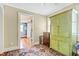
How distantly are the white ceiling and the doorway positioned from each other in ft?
0.50

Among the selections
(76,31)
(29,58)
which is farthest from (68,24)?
(29,58)

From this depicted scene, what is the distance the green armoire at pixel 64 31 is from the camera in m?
1.69

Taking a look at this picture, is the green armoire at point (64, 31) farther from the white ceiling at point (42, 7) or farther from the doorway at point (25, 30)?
the doorway at point (25, 30)

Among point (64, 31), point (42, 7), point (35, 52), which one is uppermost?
Answer: point (42, 7)

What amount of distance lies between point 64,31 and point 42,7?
566 millimetres

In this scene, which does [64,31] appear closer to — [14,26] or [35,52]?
[35,52]

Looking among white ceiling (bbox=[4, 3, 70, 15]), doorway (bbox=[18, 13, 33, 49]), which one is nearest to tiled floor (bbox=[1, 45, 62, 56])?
doorway (bbox=[18, 13, 33, 49])

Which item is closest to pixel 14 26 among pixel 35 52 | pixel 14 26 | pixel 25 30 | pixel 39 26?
pixel 14 26

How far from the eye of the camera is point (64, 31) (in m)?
1.76

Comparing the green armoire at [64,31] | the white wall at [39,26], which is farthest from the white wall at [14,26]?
the green armoire at [64,31]

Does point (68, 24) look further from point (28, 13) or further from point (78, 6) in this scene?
point (28, 13)

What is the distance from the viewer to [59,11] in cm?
177

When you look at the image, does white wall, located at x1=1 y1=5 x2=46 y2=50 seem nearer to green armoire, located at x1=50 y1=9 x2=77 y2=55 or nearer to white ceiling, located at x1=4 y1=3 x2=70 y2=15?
white ceiling, located at x1=4 y1=3 x2=70 y2=15

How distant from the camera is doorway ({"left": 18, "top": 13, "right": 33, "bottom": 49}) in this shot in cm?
183
